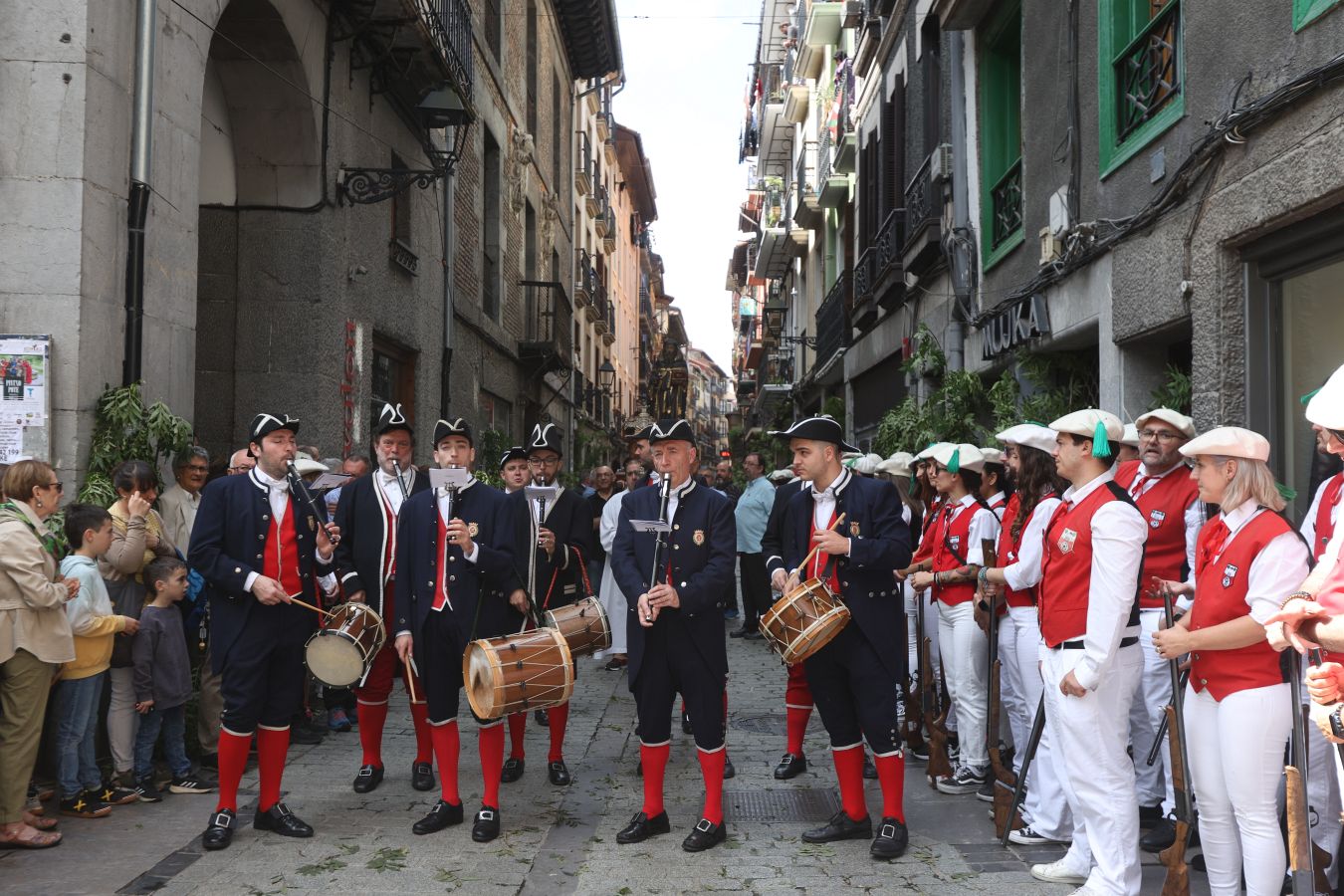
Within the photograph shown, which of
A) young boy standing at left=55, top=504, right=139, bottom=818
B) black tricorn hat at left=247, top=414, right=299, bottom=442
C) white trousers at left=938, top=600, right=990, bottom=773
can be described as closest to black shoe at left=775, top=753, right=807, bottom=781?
white trousers at left=938, top=600, right=990, bottom=773

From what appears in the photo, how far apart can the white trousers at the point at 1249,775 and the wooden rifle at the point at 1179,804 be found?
0.58ft

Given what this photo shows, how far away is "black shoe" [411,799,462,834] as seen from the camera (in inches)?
232

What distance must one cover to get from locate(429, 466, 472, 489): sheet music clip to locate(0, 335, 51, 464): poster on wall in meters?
2.49

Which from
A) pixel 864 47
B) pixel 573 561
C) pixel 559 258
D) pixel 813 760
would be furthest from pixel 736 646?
pixel 559 258

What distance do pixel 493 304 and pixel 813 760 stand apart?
555 inches

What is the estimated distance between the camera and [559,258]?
28.8 m

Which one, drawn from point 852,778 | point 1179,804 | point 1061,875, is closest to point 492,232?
point 852,778

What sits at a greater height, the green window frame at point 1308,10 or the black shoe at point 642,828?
the green window frame at point 1308,10

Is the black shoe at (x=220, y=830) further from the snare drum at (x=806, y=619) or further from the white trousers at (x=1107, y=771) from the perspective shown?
the white trousers at (x=1107, y=771)

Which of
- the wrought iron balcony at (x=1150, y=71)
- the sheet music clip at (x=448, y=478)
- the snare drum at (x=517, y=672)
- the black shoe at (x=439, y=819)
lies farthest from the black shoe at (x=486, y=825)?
the wrought iron balcony at (x=1150, y=71)

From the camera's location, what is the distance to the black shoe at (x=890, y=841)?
552cm

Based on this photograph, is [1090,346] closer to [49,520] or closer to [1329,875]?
[1329,875]

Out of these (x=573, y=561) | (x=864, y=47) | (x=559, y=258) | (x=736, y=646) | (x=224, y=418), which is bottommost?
(x=736, y=646)

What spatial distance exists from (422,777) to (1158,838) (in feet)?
13.1
